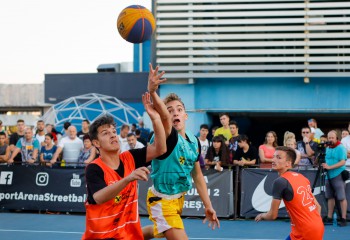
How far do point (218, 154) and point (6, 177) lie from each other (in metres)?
4.87

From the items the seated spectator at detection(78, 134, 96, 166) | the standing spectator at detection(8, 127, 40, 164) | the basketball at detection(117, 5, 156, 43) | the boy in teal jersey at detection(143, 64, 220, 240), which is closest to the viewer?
the boy in teal jersey at detection(143, 64, 220, 240)

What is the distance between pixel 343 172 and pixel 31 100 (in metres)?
36.8

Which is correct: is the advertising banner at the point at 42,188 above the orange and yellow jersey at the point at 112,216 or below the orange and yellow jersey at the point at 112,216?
below

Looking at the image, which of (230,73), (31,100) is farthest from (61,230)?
(31,100)

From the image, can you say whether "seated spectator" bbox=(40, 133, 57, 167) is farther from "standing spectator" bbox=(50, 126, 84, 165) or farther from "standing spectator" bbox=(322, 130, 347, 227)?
"standing spectator" bbox=(322, 130, 347, 227)

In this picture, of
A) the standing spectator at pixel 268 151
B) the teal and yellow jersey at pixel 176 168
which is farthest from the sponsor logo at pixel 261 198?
the teal and yellow jersey at pixel 176 168

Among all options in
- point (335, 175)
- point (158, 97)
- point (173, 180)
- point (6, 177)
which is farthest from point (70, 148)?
point (158, 97)

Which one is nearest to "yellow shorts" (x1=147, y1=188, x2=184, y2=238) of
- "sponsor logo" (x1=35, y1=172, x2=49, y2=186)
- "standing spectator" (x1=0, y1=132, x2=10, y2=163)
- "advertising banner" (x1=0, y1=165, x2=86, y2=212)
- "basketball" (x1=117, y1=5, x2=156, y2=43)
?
"basketball" (x1=117, y1=5, x2=156, y2=43)

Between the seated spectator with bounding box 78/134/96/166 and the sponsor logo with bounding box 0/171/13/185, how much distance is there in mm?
1691

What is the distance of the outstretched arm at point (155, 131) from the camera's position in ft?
17.5

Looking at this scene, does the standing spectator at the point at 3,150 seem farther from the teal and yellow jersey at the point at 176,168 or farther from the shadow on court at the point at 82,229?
the teal and yellow jersey at the point at 176,168

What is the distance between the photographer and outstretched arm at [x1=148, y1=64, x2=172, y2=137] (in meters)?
5.20

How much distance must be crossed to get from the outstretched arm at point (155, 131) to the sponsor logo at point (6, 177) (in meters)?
9.24

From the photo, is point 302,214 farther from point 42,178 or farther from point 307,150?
point 42,178
